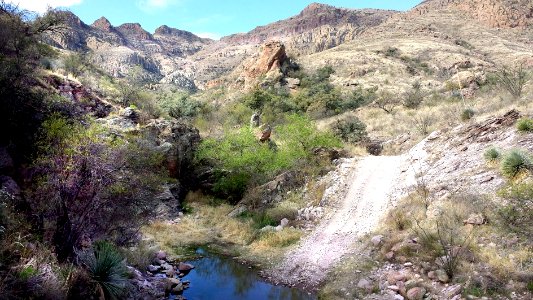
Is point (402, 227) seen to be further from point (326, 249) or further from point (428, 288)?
point (428, 288)

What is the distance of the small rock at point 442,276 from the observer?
394 inches

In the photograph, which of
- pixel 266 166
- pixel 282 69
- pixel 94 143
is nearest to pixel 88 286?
pixel 94 143

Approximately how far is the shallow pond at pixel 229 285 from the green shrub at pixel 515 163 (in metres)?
7.86

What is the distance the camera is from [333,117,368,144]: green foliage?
31084 millimetres

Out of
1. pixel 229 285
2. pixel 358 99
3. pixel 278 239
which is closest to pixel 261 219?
pixel 278 239

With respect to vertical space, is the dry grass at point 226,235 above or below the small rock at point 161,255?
below

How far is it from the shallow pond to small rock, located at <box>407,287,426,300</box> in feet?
9.25

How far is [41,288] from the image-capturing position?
7375 mm

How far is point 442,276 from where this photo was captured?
10.1 meters

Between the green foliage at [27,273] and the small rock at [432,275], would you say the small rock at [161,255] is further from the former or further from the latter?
the small rock at [432,275]

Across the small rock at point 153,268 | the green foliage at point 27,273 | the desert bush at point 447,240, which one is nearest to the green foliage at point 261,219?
the small rock at point 153,268

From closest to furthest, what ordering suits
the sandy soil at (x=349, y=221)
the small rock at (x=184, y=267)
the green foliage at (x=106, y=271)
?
the green foliage at (x=106, y=271)
the sandy soil at (x=349, y=221)
the small rock at (x=184, y=267)

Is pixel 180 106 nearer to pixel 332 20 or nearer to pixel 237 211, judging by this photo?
pixel 237 211

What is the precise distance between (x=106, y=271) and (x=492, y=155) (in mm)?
13847
